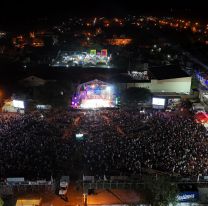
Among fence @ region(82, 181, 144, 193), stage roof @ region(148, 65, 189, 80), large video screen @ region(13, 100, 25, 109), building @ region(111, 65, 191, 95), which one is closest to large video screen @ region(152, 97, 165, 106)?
building @ region(111, 65, 191, 95)

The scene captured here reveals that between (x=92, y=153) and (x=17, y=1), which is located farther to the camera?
(x=17, y=1)

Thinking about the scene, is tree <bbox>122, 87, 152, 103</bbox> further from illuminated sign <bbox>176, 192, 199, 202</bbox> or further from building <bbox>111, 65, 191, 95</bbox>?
illuminated sign <bbox>176, 192, 199, 202</bbox>

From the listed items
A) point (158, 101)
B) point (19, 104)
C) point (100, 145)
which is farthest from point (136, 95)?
point (100, 145)

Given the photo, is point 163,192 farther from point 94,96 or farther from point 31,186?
point 94,96

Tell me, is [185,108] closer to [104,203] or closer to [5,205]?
[104,203]

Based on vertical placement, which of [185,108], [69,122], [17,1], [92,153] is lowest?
[92,153]

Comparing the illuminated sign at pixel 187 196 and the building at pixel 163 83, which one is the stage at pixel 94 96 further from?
the illuminated sign at pixel 187 196

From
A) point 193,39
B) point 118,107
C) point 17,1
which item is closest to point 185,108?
point 118,107
